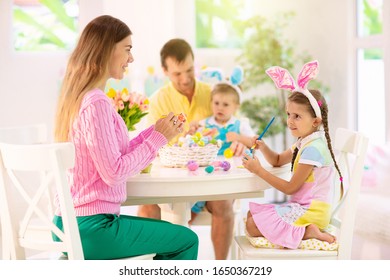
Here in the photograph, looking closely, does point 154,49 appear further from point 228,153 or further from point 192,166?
point 192,166

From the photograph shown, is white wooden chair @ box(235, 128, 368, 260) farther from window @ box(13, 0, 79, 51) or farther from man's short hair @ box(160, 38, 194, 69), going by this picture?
window @ box(13, 0, 79, 51)

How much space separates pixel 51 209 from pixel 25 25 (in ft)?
5.42

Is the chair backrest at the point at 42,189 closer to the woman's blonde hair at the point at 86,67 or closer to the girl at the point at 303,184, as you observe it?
the woman's blonde hair at the point at 86,67

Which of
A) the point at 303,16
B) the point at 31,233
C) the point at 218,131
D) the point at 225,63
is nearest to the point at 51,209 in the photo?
the point at 31,233

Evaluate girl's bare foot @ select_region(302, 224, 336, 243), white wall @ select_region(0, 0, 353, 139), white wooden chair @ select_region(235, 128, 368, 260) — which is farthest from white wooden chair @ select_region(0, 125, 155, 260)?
white wall @ select_region(0, 0, 353, 139)

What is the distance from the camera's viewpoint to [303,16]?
465cm

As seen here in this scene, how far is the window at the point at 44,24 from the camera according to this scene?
3.93m

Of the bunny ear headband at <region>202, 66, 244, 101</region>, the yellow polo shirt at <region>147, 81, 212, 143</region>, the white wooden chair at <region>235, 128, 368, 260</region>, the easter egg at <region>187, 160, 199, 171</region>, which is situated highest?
the bunny ear headband at <region>202, 66, 244, 101</region>

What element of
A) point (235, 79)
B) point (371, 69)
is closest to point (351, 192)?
point (235, 79)

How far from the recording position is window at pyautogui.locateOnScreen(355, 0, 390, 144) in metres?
3.71

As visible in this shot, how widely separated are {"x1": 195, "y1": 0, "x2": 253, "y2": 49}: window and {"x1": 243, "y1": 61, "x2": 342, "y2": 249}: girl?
261cm

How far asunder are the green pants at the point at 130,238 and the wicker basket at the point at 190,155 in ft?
0.89
